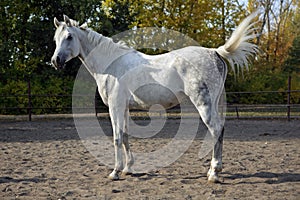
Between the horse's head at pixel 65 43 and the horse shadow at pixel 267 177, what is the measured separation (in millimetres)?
2489

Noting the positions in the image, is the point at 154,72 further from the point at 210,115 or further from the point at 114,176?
the point at 114,176

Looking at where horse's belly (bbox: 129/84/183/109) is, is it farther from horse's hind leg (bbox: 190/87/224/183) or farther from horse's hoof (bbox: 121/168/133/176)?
horse's hoof (bbox: 121/168/133/176)

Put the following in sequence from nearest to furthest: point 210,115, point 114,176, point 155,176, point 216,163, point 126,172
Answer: point 210,115
point 216,163
point 114,176
point 155,176
point 126,172

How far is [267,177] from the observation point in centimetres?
362

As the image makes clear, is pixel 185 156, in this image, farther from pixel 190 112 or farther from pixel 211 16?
pixel 211 16

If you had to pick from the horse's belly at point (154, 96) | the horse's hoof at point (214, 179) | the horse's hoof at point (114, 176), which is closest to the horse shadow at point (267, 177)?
the horse's hoof at point (214, 179)

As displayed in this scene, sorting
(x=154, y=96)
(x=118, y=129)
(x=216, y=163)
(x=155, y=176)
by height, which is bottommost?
(x=155, y=176)

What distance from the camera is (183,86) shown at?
352 cm

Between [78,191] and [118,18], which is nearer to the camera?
[78,191]

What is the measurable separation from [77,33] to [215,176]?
249 cm

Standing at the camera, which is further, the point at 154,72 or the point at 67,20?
the point at 67,20

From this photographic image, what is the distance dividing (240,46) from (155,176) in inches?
76.4

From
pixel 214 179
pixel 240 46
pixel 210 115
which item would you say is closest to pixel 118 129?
pixel 210 115

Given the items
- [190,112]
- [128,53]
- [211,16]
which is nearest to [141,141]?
[128,53]
